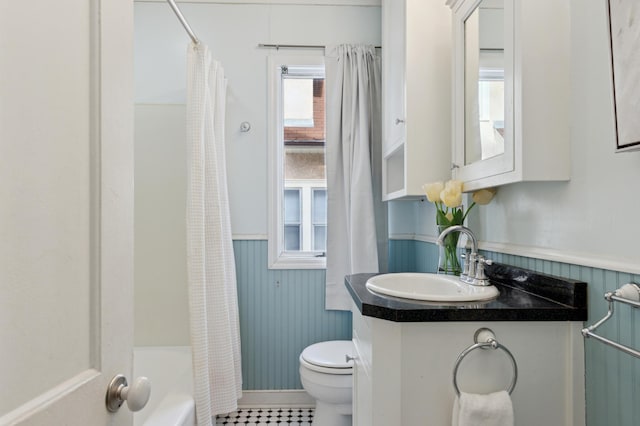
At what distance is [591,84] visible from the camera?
0.89 metres

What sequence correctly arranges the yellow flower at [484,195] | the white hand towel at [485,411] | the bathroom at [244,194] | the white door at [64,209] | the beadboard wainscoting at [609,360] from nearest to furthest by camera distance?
1. the white door at [64,209]
2. the beadboard wainscoting at [609,360]
3. the white hand towel at [485,411]
4. the yellow flower at [484,195]
5. the bathroom at [244,194]

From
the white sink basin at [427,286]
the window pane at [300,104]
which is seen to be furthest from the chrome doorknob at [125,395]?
the window pane at [300,104]

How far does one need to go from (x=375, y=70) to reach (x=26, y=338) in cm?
213

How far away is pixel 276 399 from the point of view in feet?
7.16

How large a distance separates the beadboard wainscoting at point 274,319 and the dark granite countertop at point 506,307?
1.22 m

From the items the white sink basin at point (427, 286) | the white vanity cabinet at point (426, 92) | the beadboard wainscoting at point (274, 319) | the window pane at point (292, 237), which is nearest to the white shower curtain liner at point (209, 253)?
the beadboard wainscoting at point (274, 319)

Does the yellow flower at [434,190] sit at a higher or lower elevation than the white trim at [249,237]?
higher

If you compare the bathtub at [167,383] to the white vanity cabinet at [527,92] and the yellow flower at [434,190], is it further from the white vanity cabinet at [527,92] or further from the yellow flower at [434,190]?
the white vanity cabinet at [527,92]

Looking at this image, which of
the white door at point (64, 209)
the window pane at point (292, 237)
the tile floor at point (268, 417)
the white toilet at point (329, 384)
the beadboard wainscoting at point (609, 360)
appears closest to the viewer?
the white door at point (64, 209)

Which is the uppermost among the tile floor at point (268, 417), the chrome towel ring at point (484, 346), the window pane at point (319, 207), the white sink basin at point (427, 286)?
the window pane at point (319, 207)

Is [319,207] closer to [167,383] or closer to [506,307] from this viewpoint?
[167,383]

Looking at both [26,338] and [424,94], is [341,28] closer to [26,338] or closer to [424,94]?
[424,94]

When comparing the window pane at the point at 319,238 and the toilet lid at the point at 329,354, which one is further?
the window pane at the point at 319,238

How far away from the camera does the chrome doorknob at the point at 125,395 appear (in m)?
0.61
